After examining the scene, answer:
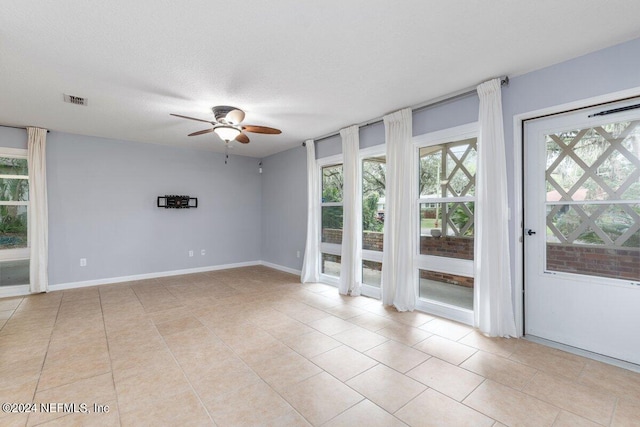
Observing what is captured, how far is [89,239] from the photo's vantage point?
17.4 feet

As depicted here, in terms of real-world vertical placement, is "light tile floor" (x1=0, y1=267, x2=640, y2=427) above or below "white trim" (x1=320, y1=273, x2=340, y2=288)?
below

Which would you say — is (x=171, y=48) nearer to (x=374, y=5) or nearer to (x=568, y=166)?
(x=374, y=5)

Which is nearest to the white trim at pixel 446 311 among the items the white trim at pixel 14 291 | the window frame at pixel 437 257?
the window frame at pixel 437 257

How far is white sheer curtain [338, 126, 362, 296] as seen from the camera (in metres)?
4.73

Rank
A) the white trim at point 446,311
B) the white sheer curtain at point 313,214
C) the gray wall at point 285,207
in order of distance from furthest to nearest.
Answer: the gray wall at point 285,207
the white sheer curtain at point 313,214
the white trim at point 446,311

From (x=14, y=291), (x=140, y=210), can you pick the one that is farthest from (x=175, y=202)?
(x=14, y=291)

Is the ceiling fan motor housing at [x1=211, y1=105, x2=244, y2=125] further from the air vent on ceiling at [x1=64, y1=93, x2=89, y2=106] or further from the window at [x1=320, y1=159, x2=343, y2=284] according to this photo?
the window at [x1=320, y1=159, x2=343, y2=284]

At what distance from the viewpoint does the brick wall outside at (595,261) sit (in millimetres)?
2533

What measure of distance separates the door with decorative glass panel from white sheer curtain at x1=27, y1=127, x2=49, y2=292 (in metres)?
6.88

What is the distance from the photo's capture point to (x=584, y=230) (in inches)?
109

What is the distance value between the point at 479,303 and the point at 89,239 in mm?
6275

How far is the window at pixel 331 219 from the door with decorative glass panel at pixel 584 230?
2.92m

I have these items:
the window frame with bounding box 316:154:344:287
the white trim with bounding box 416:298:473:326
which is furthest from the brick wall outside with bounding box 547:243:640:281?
the window frame with bounding box 316:154:344:287

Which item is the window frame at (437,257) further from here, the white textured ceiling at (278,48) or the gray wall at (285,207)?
the gray wall at (285,207)
